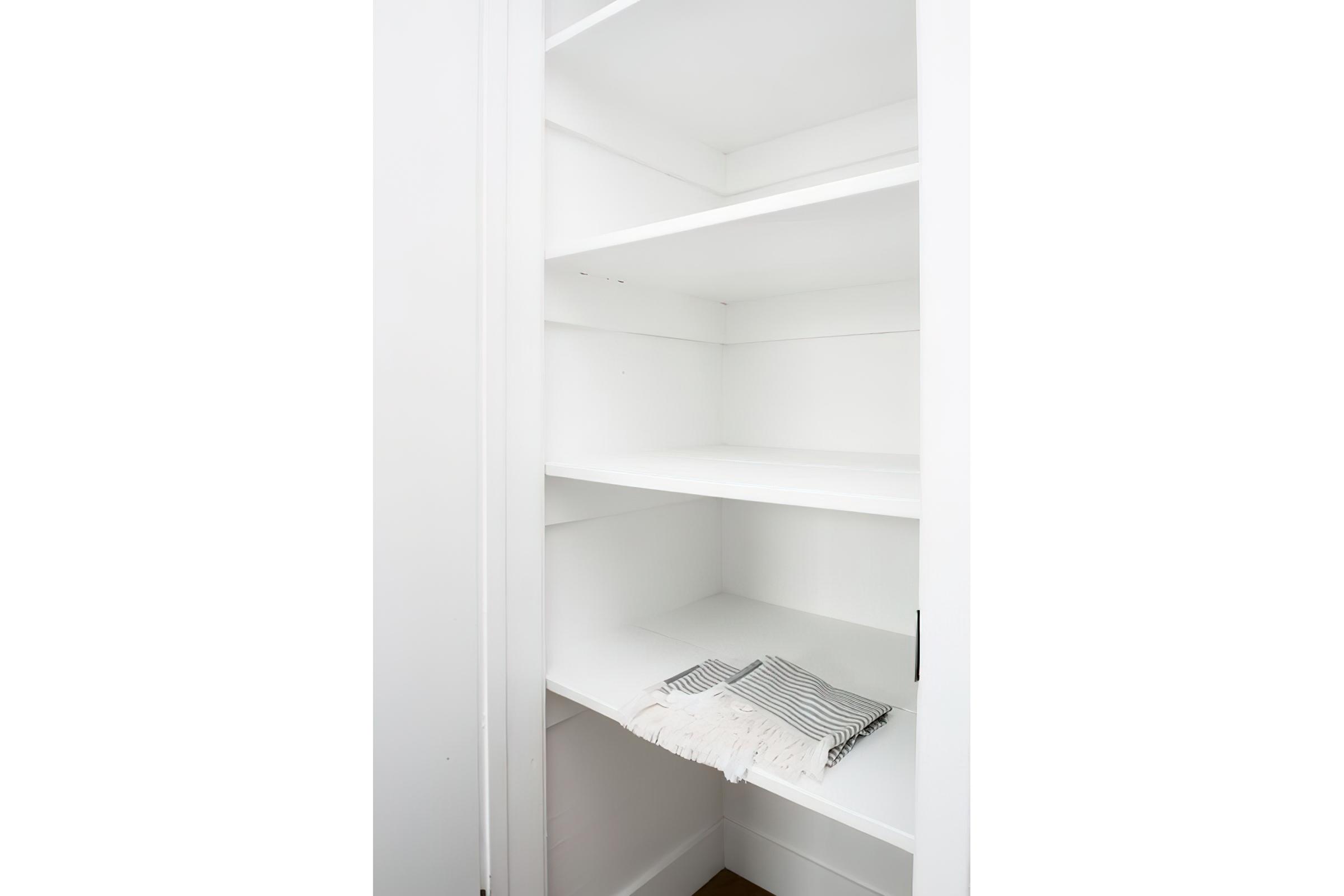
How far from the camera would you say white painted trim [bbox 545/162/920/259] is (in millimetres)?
723

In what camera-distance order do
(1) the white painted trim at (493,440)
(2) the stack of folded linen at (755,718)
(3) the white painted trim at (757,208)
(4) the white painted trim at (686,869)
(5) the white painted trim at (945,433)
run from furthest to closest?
1. (4) the white painted trim at (686,869)
2. (1) the white painted trim at (493,440)
3. (2) the stack of folded linen at (755,718)
4. (3) the white painted trim at (757,208)
5. (5) the white painted trim at (945,433)

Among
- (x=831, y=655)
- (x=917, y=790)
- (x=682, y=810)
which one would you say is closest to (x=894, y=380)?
(x=831, y=655)

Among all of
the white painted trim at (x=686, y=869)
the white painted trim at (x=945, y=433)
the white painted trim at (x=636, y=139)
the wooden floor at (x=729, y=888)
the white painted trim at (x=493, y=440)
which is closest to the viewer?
the white painted trim at (x=945, y=433)

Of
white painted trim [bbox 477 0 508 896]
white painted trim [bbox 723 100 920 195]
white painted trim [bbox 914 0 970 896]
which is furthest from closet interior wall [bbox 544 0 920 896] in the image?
white painted trim [bbox 914 0 970 896]

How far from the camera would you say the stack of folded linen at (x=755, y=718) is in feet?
2.91

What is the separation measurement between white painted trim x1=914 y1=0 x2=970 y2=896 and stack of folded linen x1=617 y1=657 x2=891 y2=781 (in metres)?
0.23

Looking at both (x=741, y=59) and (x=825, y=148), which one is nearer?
(x=741, y=59)

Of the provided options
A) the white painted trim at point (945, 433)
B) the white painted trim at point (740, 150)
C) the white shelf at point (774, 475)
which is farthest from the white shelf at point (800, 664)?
the white painted trim at point (740, 150)

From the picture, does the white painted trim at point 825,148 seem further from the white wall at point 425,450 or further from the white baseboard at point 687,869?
the white baseboard at point 687,869

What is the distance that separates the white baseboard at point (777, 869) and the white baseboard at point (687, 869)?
21 millimetres

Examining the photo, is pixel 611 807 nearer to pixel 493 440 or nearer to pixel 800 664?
pixel 800 664

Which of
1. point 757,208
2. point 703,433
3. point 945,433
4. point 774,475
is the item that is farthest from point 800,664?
point 757,208

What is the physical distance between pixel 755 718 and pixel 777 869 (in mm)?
789

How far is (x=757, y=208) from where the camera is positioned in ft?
2.77
